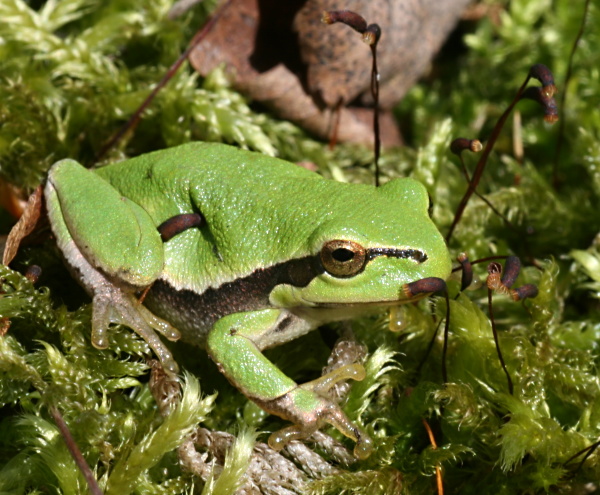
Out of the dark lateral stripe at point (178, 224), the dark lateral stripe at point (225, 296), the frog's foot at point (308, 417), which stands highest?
the dark lateral stripe at point (178, 224)

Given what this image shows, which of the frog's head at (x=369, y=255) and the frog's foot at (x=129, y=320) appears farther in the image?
the frog's foot at (x=129, y=320)

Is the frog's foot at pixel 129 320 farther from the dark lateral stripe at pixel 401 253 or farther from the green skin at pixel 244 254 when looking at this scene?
the dark lateral stripe at pixel 401 253

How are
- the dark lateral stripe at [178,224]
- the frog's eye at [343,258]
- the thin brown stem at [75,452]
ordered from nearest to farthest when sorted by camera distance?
1. the thin brown stem at [75,452]
2. the frog's eye at [343,258]
3. the dark lateral stripe at [178,224]

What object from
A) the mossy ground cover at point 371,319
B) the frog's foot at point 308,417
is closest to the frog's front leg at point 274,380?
the frog's foot at point 308,417

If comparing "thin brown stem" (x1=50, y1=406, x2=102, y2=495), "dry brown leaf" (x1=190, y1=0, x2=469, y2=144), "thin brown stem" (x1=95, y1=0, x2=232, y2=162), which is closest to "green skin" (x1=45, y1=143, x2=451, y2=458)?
"thin brown stem" (x1=50, y1=406, x2=102, y2=495)

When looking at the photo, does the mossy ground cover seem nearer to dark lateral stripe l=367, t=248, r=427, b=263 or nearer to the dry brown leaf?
the dry brown leaf

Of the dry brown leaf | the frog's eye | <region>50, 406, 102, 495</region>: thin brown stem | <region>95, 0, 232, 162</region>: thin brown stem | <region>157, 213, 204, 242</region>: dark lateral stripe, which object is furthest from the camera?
the dry brown leaf

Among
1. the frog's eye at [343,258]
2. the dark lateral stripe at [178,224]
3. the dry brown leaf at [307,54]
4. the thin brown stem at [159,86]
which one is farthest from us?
the dry brown leaf at [307,54]

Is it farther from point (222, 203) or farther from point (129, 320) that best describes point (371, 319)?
point (129, 320)
